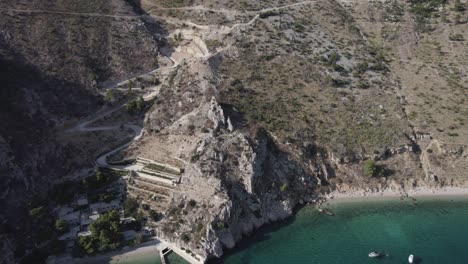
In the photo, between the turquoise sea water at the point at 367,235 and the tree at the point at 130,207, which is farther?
the tree at the point at 130,207

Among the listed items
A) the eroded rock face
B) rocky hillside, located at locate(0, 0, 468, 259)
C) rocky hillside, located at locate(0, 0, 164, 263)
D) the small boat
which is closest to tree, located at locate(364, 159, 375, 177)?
rocky hillside, located at locate(0, 0, 468, 259)

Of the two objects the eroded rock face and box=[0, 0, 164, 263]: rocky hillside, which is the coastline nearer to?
the eroded rock face

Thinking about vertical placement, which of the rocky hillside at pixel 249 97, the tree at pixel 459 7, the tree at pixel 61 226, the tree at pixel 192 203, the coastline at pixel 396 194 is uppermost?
the tree at pixel 459 7

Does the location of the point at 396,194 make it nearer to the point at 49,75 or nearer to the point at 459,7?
the point at 459,7

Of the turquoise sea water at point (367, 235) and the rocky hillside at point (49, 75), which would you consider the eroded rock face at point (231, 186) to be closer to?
the turquoise sea water at point (367, 235)

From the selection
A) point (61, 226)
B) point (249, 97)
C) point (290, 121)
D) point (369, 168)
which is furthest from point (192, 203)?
point (369, 168)

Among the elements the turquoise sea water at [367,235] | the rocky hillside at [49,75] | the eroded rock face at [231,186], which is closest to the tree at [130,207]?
the eroded rock face at [231,186]
